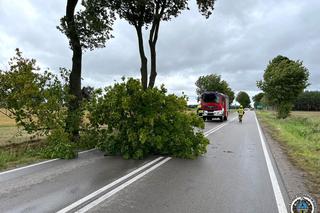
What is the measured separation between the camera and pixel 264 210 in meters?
5.98

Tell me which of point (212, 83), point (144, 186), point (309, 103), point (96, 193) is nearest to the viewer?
point (96, 193)

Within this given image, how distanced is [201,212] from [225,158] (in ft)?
20.3

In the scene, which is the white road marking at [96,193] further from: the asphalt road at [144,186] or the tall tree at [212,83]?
the tall tree at [212,83]

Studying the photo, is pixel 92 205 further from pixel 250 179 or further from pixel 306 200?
pixel 250 179

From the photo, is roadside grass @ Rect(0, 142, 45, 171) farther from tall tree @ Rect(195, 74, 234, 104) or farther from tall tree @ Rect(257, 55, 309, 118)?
tall tree @ Rect(195, 74, 234, 104)

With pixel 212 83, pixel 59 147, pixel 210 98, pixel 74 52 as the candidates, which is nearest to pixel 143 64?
pixel 74 52

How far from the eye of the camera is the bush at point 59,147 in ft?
37.9

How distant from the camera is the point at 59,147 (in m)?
11.9

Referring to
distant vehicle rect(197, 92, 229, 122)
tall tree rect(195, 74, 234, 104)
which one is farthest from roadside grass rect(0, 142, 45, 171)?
tall tree rect(195, 74, 234, 104)

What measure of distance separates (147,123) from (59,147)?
315 cm

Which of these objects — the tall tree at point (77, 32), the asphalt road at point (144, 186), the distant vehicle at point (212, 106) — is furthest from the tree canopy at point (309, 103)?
the asphalt road at point (144, 186)

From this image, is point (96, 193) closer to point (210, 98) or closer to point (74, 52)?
point (74, 52)

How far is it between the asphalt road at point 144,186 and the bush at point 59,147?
73 cm

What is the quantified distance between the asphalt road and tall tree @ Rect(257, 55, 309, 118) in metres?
32.5
